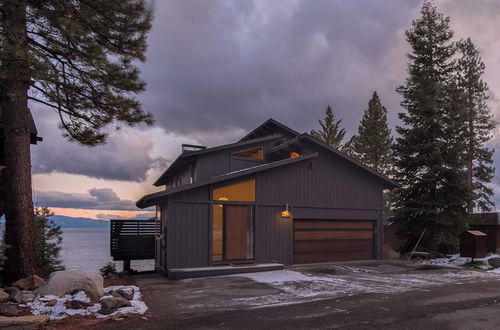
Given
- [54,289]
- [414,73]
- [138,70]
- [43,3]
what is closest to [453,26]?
[414,73]

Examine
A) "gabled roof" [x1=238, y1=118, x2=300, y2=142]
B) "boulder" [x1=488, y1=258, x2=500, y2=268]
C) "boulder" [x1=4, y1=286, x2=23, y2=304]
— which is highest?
"gabled roof" [x1=238, y1=118, x2=300, y2=142]

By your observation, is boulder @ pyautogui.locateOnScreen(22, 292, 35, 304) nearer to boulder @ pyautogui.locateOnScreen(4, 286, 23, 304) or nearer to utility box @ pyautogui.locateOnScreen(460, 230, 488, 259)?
boulder @ pyautogui.locateOnScreen(4, 286, 23, 304)

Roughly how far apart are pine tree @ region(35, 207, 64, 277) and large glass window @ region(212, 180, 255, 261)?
5.41 metres

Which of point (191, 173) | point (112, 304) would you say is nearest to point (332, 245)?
point (191, 173)

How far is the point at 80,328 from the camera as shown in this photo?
6.75 m

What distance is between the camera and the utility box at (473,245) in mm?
16016

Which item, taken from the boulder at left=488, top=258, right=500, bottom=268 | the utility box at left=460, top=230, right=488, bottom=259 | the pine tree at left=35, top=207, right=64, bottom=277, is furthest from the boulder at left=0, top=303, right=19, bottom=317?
the utility box at left=460, top=230, right=488, bottom=259

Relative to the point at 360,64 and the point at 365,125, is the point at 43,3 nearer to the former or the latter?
the point at 360,64

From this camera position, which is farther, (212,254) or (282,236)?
(282,236)

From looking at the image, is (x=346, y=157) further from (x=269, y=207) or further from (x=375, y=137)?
(x=375, y=137)

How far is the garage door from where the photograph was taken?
618 inches

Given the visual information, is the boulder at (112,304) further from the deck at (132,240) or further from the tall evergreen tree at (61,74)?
the deck at (132,240)

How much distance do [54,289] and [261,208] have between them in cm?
810

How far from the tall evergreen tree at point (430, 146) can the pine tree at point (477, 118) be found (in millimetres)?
11203
